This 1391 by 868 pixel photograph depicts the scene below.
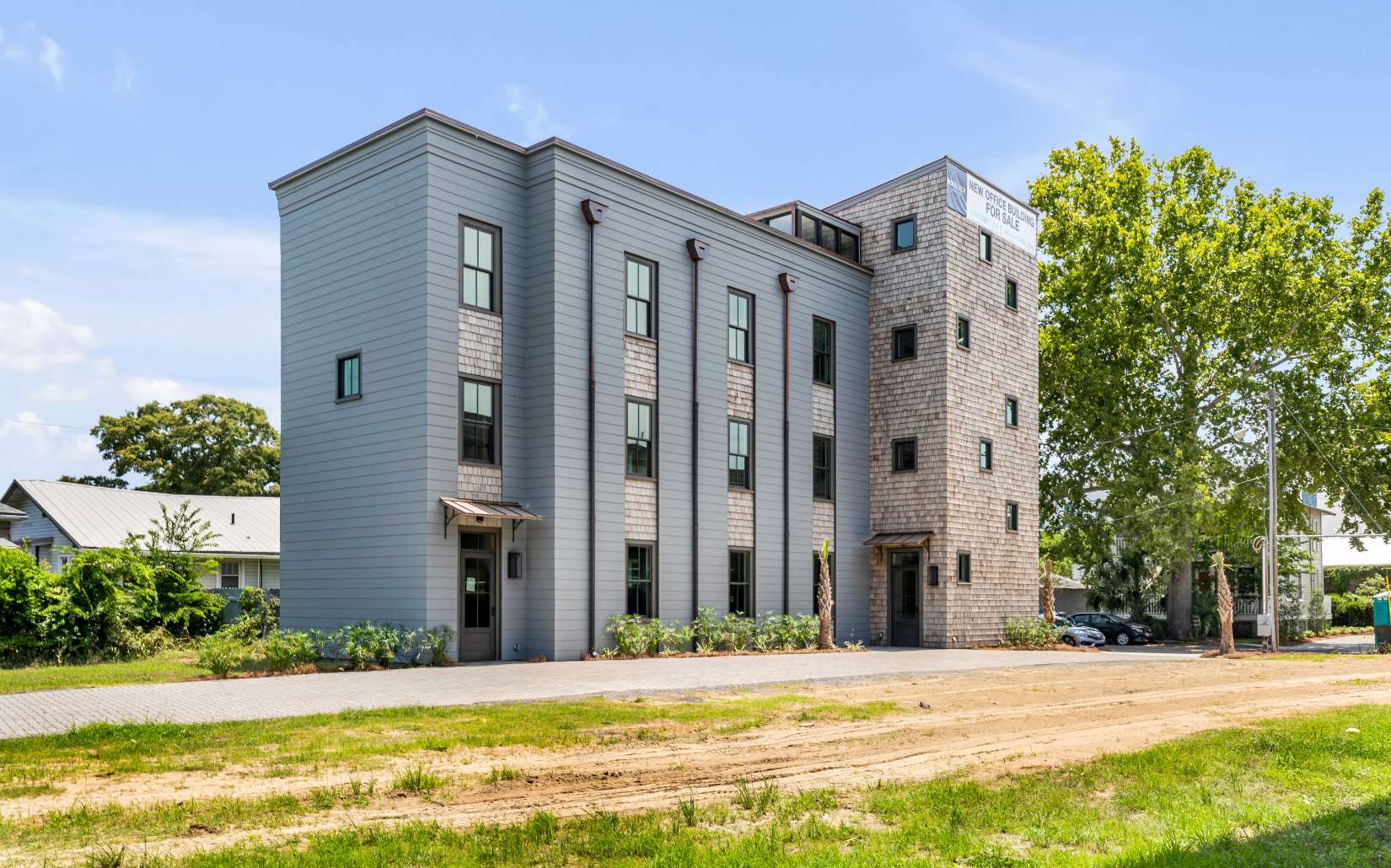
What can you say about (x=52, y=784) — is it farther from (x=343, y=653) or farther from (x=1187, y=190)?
(x=1187, y=190)

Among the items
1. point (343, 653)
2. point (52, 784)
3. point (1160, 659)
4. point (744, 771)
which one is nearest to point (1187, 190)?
point (1160, 659)

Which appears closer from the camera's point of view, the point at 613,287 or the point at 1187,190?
the point at 613,287

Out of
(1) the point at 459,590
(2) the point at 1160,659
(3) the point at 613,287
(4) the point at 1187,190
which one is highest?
(4) the point at 1187,190

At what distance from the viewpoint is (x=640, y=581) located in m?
23.4

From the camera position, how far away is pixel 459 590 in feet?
68.1

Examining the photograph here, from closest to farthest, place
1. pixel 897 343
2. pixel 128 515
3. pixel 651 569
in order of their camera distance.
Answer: pixel 651 569 → pixel 897 343 → pixel 128 515

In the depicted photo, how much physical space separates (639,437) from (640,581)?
2930mm

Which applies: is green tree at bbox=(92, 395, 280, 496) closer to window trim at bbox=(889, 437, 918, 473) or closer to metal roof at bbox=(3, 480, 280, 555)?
metal roof at bbox=(3, 480, 280, 555)

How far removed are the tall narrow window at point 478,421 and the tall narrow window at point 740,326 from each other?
6.46 meters

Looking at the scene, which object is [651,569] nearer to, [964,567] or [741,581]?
[741,581]

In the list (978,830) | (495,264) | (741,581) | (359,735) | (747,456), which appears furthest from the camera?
(747,456)

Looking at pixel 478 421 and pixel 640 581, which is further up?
pixel 478 421

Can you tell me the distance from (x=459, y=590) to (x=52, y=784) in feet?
41.2

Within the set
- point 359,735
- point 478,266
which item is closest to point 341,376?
point 478,266
